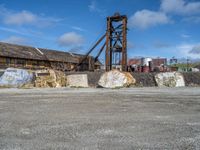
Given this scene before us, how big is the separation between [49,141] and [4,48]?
37.5 meters

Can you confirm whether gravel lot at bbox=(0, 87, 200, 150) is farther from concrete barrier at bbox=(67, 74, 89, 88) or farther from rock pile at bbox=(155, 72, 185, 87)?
concrete barrier at bbox=(67, 74, 89, 88)

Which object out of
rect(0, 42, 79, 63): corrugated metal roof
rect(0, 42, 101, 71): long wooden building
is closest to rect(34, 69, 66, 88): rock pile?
rect(0, 42, 101, 71): long wooden building

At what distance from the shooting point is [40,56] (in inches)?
1686

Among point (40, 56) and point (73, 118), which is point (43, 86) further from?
point (40, 56)

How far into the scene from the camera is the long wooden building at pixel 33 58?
3694 centimetres

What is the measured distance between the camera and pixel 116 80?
18.2 metres

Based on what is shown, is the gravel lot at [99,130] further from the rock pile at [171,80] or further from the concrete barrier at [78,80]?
the concrete barrier at [78,80]

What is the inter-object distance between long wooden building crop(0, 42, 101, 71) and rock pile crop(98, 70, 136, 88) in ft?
45.5

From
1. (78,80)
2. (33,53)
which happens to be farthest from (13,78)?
(33,53)

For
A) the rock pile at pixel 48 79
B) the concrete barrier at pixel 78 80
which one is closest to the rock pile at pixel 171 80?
the concrete barrier at pixel 78 80

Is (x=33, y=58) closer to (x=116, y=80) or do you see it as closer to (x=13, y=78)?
(x=13, y=78)

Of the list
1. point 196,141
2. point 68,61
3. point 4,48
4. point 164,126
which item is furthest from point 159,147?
point 68,61

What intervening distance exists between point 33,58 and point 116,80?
26109 millimetres

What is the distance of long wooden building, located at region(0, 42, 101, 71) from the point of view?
3694 centimetres
